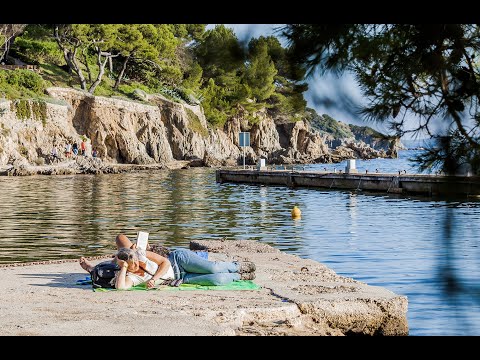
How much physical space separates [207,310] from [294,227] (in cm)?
1741

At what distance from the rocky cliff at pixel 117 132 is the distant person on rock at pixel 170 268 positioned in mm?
50718

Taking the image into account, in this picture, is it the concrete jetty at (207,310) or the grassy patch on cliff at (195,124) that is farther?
the grassy patch on cliff at (195,124)

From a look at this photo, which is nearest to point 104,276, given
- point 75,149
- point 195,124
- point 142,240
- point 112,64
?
point 142,240

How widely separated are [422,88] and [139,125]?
74973 millimetres

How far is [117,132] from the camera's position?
7562 centimetres

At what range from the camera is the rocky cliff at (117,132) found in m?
65.3

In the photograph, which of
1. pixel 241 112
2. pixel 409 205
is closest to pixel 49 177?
pixel 409 205

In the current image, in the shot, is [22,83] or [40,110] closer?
[40,110]

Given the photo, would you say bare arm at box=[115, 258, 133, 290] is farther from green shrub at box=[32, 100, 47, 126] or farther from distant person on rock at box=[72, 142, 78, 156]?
distant person on rock at box=[72, 142, 78, 156]

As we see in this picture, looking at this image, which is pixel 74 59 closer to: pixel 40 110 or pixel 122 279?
pixel 40 110

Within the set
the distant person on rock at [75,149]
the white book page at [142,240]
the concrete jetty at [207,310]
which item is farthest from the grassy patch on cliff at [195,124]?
the concrete jetty at [207,310]

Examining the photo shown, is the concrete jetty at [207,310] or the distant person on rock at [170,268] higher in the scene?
the distant person on rock at [170,268]

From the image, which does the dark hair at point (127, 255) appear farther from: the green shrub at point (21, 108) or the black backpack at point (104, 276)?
the green shrub at point (21, 108)
